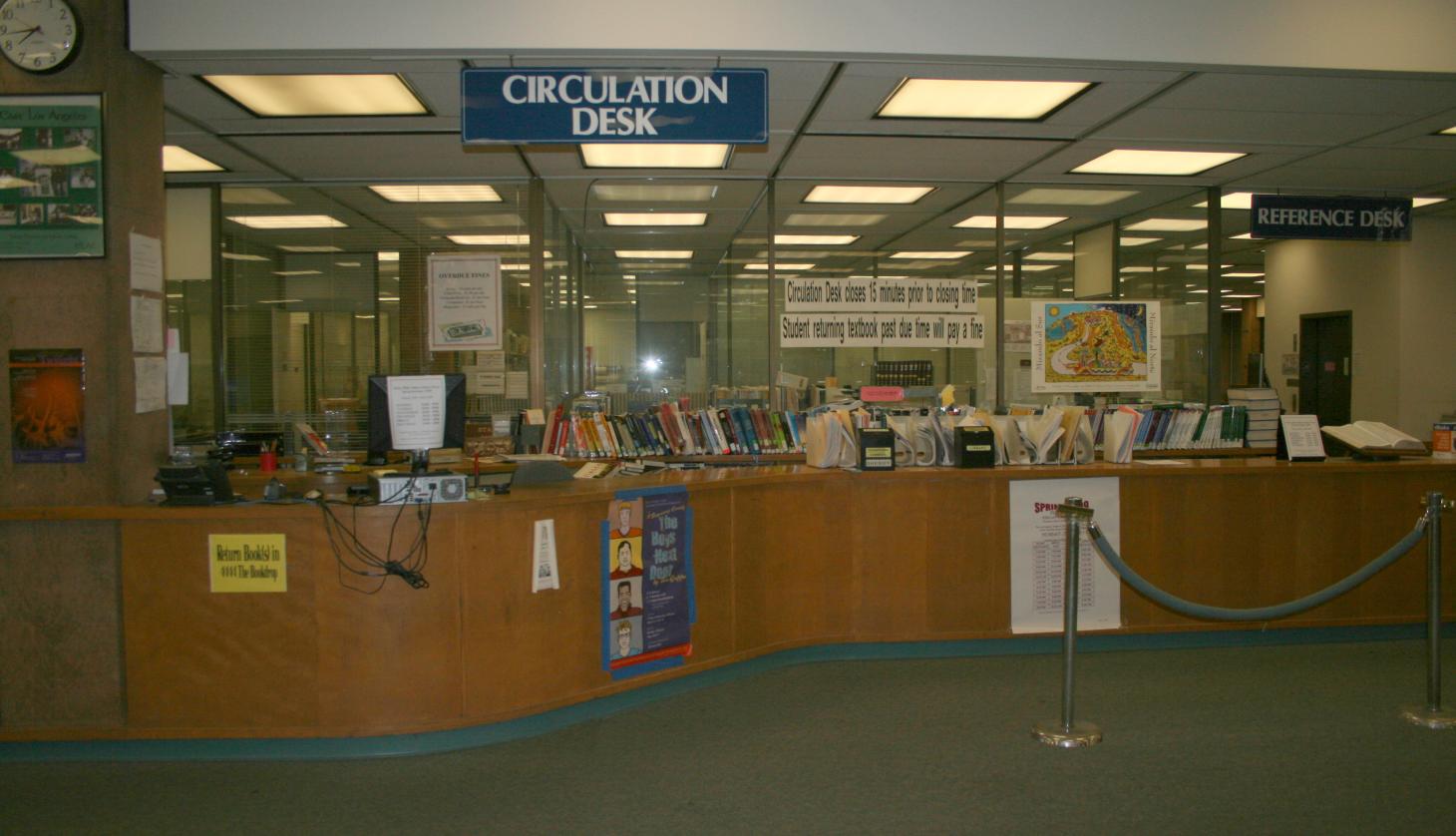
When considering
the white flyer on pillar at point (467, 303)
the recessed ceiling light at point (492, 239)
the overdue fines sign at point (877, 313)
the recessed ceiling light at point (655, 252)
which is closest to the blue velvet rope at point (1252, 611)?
the overdue fines sign at point (877, 313)

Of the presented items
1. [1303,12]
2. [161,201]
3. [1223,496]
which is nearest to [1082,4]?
[1303,12]

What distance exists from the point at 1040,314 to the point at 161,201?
249 inches

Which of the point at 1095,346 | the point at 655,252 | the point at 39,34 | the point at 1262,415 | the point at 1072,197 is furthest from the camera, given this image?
the point at 655,252

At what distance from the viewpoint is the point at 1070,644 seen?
12.5ft

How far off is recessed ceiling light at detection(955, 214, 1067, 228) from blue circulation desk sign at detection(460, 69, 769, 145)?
5.11m

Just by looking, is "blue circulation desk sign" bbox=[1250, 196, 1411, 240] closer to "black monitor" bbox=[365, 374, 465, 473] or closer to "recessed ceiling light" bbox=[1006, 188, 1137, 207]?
"recessed ceiling light" bbox=[1006, 188, 1137, 207]

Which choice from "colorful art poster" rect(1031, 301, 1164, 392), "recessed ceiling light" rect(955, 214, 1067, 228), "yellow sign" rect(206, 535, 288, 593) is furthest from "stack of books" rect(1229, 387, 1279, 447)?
"yellow sign" rect(206, 535, 288, 593)

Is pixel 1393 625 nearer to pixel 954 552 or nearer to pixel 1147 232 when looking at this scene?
pixel 954 552

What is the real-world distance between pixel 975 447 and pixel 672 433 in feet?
8.05

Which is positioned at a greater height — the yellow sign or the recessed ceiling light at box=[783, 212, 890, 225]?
the recessed ceiling light at box=[783, 212, 890, 225]

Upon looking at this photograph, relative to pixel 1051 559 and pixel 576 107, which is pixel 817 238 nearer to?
pixel 1051 559

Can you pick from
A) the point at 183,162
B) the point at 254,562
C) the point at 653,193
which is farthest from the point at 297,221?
the point at 254,562

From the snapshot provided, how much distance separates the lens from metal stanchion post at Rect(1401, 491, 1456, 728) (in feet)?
13.0

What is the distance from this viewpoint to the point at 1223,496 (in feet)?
17.1
